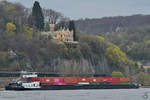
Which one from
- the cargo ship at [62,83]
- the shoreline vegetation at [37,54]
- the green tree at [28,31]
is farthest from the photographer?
the green tree at [28,31]

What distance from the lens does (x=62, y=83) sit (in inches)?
6009

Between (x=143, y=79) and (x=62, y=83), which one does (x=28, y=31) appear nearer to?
(x=143, y=79)

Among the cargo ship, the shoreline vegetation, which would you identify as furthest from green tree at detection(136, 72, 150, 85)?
the cargo ship

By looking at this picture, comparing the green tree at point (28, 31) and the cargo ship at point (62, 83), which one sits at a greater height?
the green tree at point (28, 31)

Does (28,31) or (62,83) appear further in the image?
(28,31)

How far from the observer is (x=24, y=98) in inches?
4358

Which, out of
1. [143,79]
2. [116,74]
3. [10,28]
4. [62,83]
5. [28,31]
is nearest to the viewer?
[62,83]

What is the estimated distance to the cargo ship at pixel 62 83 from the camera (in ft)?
465

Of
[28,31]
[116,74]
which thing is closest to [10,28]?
[28,31]

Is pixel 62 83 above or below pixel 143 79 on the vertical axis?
above

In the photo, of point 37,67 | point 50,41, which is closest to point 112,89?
point 37,67

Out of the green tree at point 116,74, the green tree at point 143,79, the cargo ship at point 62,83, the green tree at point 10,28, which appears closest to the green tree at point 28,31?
the green tree at point 10,28

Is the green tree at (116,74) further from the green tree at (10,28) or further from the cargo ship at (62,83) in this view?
the green tree at (10,28)

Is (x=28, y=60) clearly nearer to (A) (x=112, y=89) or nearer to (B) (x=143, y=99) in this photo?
(A) (x=112, y=89)
